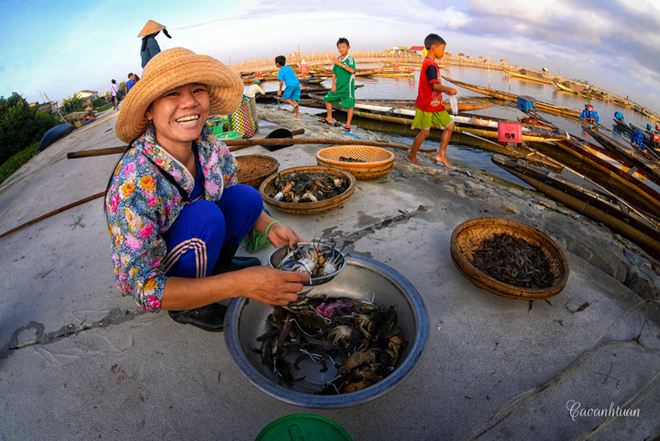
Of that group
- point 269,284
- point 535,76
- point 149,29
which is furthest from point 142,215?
point 535,76

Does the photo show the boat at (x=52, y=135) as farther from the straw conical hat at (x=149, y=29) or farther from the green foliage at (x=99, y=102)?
the green foliage at (x=99, y=102)

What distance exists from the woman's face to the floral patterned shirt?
0.07 metres

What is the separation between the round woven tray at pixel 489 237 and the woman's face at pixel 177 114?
1.97m

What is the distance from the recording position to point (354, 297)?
1997 millimetres

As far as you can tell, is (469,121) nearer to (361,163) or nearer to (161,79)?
(361,163)

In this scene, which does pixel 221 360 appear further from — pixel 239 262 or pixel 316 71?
pixel 316 71

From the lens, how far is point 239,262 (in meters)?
2.29

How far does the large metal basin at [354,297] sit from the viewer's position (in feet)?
3.79

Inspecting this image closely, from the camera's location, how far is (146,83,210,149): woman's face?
1.51 meters

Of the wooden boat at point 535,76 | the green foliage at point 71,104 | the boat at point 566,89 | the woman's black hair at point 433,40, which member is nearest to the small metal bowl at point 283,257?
the woman's black hair at point 433,40

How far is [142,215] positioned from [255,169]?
2742 mm

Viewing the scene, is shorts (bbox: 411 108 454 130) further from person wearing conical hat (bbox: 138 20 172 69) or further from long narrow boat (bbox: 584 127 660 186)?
long narrow boat (bbox: 584 127 660 186)

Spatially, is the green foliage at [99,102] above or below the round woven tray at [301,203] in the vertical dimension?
above

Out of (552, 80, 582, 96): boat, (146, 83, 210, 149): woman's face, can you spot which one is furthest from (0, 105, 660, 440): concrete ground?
(552, 80, 582, 96): boat
